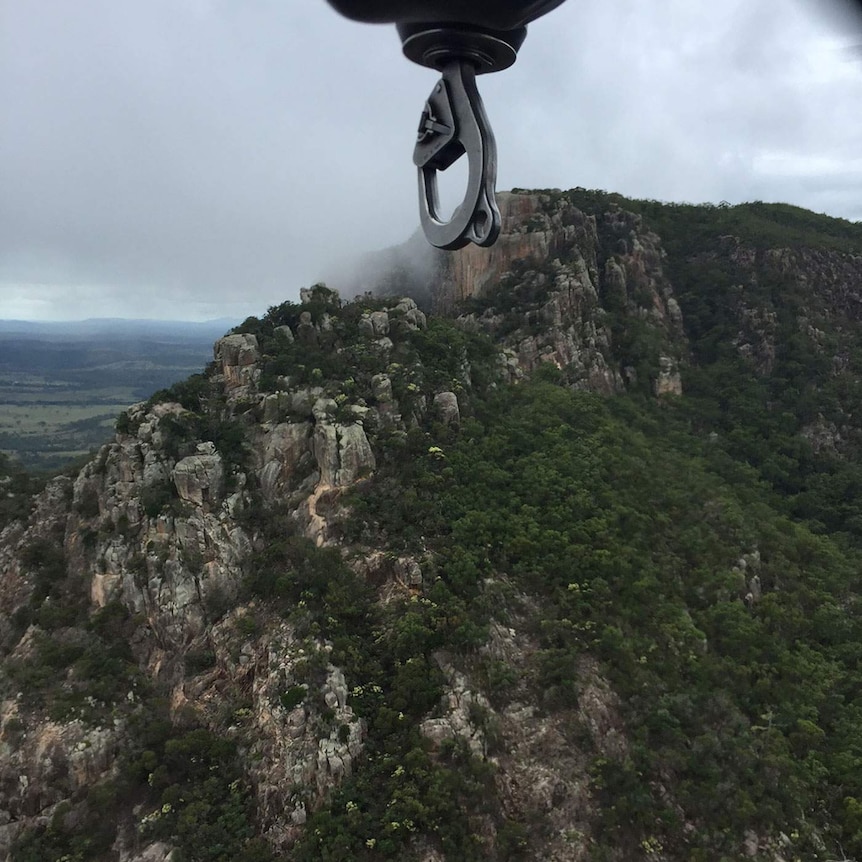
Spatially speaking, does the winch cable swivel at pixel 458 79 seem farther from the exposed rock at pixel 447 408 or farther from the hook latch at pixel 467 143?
Answer: the exposed rock at pixel 447 408

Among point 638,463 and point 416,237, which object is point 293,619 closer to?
point 638,463

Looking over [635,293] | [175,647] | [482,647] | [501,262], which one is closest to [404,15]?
[482,647]

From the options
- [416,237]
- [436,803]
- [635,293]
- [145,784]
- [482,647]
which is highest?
[416,237]

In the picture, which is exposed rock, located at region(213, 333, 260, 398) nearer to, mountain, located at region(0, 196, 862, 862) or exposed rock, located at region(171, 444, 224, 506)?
mountain, located at region(0, 196, 862, 862)

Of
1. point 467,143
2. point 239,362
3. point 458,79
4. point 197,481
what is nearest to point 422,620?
point 197,481

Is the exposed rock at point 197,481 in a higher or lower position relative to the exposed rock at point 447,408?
lower

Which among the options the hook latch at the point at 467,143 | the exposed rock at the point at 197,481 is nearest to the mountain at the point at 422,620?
the exposed rock at the point at 197,481

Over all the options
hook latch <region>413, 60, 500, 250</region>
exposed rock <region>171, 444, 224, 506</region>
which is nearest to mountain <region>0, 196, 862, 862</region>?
exposed rock <region>171, 444, 224, 506</region>
